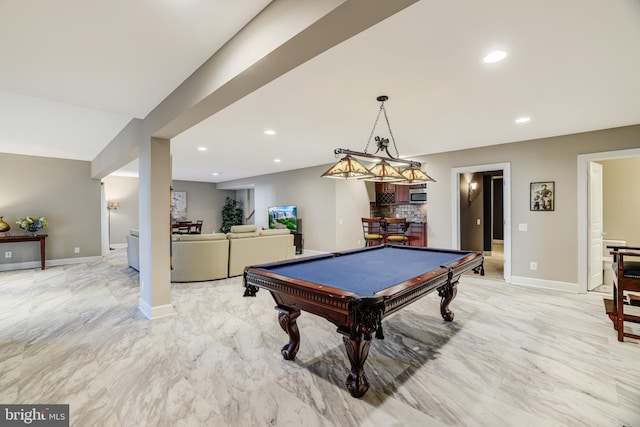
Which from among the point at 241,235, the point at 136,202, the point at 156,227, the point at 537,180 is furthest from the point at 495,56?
the point at 136,202

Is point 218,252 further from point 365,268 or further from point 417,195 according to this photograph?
point 417,195

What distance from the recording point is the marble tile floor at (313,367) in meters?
1.77

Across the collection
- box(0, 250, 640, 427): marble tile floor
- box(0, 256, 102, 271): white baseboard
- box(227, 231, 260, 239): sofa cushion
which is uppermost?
box(227, 231, 260, 239): sofa cushion

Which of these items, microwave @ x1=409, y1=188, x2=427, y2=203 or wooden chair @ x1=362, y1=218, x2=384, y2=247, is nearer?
wooden chair @ x1=362, y1=218, x2=384, y2=247

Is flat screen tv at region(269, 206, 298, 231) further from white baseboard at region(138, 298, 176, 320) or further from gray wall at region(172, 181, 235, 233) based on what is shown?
white baseboard at region(138, 298, 176, 320)

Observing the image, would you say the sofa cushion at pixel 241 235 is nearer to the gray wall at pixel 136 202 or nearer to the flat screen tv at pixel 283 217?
the flat screen tv at pixel 283 217

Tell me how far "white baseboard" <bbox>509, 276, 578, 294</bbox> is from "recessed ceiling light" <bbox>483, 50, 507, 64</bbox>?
13.2ft

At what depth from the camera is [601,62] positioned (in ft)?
7.52

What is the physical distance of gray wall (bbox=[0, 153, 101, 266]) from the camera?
6.09 metres

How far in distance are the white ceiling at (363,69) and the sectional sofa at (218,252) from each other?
6.29 feet

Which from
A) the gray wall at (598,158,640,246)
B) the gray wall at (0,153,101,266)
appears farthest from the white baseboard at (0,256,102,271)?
the gray wall at (598,158,640,246)

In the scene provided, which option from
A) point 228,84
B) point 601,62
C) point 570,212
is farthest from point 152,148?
point 570,212

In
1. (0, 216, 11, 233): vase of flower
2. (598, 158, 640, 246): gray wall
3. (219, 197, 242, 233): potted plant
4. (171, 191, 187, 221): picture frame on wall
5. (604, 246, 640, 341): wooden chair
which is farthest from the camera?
(219, 197, 242, 233): potted plant

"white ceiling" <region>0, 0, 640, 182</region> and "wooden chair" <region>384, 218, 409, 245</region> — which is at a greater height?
"white ceiling" <region>0, 0, 640, 182</region>
